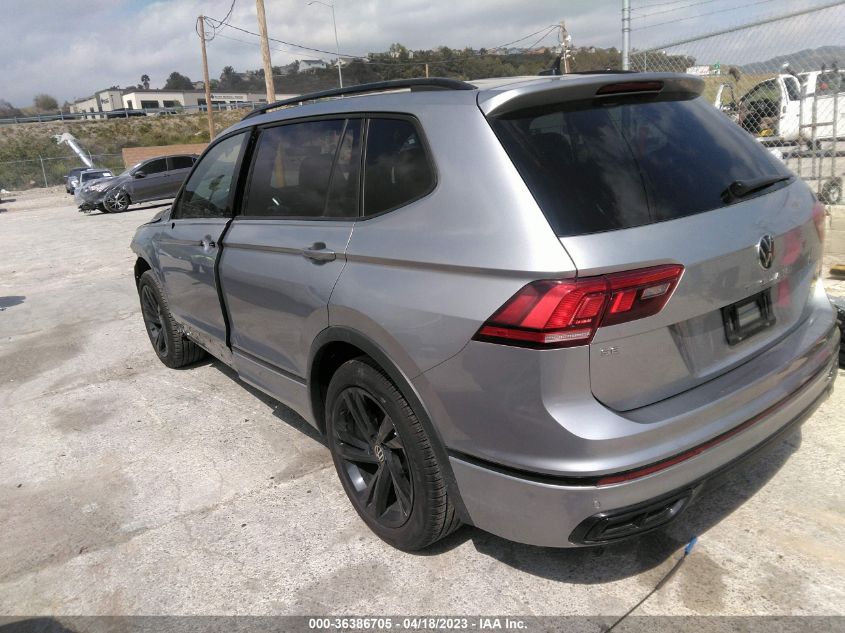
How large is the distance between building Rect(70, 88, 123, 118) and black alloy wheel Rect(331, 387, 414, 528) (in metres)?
122

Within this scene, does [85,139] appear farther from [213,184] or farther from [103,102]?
[213,184]

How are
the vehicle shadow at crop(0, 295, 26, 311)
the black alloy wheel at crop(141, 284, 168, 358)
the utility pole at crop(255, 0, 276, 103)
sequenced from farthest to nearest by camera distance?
the utility pole at crop(255, 0, 276, 103)
the vehicle shadow at crop(0, 295, 26, 311)
the black alloy wheel at crop(141, 284, 168, 358)

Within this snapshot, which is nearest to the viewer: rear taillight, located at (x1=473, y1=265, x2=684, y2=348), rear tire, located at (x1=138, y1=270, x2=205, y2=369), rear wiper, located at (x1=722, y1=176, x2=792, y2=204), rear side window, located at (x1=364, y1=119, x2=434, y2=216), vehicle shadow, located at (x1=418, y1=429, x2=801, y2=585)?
rear taillight, located at (x1=473, y1=265, x2=684, y2=348)

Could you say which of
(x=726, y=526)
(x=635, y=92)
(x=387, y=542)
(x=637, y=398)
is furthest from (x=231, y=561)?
(x=635, y=92)

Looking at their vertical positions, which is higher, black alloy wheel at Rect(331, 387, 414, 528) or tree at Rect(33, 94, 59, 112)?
tree at Rect(33, 94, 59, 112)

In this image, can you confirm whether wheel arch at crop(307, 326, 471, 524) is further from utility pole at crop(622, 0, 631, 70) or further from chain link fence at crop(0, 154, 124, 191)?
chain link fence at crop(0, 154, 124, 191)

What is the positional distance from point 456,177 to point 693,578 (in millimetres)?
1757

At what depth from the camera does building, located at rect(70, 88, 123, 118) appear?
11219 centimetres

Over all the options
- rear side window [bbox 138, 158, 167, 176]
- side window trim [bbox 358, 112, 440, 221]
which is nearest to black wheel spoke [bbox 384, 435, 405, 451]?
side window trim [bbox 358, 112, 440, 221]

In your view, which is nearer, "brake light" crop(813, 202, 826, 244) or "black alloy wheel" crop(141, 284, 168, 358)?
"brake light" crop(813, 202, 826, 244)

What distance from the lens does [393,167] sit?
2650 millimetres

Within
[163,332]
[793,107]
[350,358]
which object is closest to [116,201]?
[163,332]

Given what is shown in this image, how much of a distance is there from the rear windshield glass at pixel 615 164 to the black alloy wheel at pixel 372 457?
1.08 metres

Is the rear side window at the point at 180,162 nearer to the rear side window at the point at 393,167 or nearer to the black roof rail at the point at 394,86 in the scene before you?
the black roof rail at the point at 394,86
